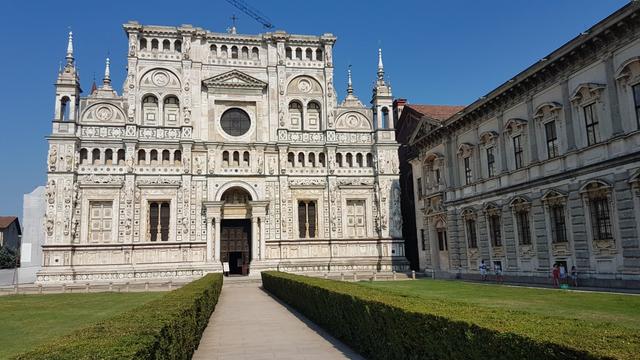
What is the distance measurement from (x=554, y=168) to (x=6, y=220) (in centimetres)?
10316

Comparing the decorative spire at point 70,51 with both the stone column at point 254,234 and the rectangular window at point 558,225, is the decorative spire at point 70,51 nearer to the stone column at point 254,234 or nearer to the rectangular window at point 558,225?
the stone column at point 254,234

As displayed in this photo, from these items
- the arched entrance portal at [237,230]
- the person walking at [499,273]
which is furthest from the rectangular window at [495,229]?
the arched entrance portal at [237,230]

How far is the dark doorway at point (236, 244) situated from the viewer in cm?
4744

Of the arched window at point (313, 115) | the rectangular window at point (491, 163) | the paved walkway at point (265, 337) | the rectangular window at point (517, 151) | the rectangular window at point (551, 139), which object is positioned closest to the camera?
the paved walkway at point (265, 337)

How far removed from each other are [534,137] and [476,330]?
78.0 ft

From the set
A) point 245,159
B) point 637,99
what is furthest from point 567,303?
point 245,159

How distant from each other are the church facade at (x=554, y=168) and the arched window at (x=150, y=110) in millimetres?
26721

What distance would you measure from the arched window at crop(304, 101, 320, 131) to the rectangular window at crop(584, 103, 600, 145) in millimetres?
29439

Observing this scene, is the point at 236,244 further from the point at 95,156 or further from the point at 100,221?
the point at 95,156

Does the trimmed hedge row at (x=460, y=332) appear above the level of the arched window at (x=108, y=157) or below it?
below

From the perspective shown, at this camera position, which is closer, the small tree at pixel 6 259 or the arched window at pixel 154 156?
the arched window at pixel 154 156

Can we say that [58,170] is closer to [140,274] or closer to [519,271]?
[140,274]

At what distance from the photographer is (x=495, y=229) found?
32.4 metres

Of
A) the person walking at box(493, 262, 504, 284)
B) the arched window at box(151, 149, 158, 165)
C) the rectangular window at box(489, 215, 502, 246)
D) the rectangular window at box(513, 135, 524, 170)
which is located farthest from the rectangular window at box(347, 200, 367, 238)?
the rectangular window at box(513, 135, 524, 170)
